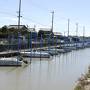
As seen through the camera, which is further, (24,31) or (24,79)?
(24,31)

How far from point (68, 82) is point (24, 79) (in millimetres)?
3059

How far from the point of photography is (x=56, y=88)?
17.4m

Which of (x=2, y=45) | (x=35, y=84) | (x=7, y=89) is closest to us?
(x=7, y=89)

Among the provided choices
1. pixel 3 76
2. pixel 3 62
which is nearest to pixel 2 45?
pixel 3 62

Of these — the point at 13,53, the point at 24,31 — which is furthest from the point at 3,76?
the point at 24,31

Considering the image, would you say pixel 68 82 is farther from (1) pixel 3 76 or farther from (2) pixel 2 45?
(2) pixel 2 45

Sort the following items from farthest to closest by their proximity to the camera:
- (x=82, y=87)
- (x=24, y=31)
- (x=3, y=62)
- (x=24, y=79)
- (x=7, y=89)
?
(x=24, y=31) < (x=3, y=62) < (x=24, y=79) < (x=7, y=89) < (x=82, y=87)

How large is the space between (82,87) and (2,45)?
1087 inches

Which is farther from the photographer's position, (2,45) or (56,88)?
(2,45)

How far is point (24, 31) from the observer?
70.7 m

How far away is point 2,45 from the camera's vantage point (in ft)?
134

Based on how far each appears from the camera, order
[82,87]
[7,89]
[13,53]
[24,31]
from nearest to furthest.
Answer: [82,87] < [7,89] < [13,53] < [24,31]

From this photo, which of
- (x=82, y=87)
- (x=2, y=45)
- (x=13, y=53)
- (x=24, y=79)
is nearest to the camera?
(x=82, y=87)

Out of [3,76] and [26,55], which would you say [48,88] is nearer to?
[3,76]
